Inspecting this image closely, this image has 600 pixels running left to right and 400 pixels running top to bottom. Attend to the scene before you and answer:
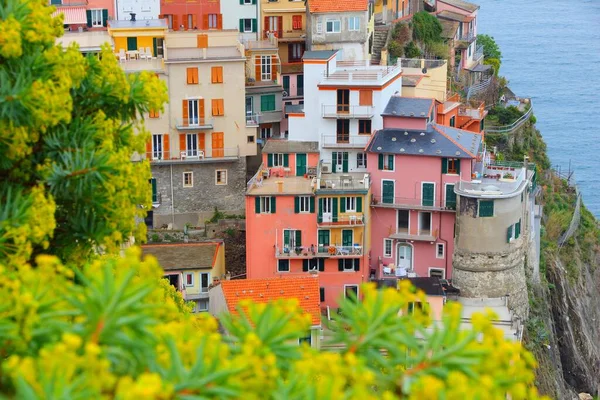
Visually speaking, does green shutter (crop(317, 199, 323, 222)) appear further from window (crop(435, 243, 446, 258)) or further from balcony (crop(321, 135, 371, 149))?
window (crop(435, 243, 446, 258))

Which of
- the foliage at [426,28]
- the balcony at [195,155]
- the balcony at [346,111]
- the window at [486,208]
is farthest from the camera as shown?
the foliage at [426,28]

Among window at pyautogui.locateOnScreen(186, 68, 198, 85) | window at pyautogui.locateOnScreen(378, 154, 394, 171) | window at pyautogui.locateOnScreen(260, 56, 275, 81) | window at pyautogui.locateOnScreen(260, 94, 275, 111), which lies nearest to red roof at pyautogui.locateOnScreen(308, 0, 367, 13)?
window at pyautogui.locateOnScreen(260, 56, 275, 81)

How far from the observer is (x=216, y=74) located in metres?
49.5

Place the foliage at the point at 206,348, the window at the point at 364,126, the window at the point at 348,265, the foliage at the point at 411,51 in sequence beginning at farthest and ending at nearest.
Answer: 1. the foliage at the point at 411,51
2. the window at the point at 364,126
3. the window at the point at 348,265
4. the foliage at the point at 206,348

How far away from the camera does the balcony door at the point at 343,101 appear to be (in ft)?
160

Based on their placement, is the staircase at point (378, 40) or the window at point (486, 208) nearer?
the window at point (486, 208)

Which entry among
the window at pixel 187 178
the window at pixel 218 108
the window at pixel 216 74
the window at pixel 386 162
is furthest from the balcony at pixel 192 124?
the window at pixel 386 162

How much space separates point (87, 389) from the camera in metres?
10.2

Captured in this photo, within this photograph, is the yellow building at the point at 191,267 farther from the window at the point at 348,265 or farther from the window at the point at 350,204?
the window at the point at 350,204

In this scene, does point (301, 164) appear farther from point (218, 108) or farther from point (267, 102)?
point (267, 102)

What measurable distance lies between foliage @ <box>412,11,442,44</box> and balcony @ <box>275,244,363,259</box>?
2220 centimetres

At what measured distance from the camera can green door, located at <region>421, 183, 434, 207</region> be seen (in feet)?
154

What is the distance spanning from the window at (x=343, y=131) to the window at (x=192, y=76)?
5.28 metres

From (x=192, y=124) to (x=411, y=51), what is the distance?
17.1m
